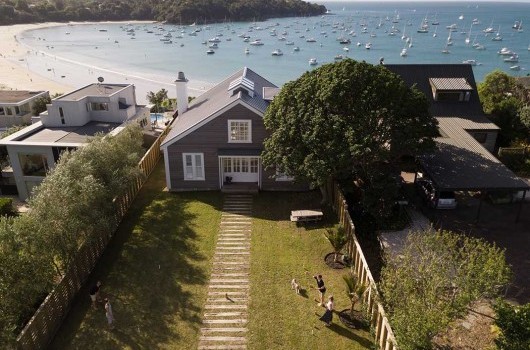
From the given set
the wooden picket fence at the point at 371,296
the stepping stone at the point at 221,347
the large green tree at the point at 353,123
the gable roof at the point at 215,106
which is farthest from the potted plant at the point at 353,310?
the gable roof at the point at 215,106

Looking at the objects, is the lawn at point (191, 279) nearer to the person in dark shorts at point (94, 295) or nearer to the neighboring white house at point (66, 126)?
the person in dark shorts at point (94, 295)

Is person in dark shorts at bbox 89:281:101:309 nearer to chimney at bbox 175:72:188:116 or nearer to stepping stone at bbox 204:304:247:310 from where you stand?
stepping stone at bbox 204:304:247:310

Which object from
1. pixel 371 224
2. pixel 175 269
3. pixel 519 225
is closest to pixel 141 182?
pixel 175 269

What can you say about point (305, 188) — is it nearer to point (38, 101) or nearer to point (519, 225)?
point (519, 225)

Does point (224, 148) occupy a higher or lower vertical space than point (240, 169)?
higher

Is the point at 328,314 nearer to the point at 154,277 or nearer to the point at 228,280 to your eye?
the point at 228,280

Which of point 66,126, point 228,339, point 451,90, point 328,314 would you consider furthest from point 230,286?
point 451,90

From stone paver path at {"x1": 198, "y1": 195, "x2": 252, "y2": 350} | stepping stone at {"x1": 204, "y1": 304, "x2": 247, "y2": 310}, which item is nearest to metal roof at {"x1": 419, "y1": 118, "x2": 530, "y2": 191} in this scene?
stone paver path at {"x1": 198, "y1": 195, "x2": 252, "y2": 350}
